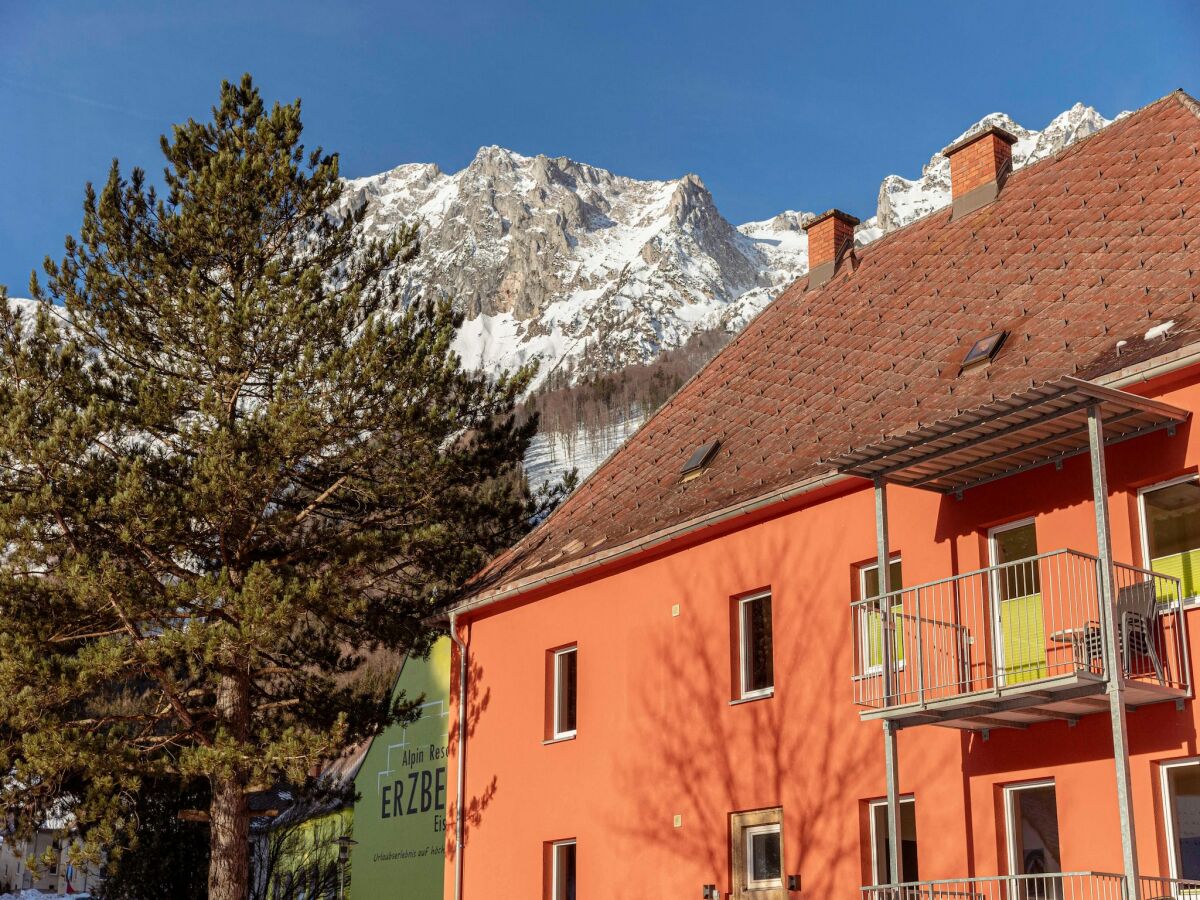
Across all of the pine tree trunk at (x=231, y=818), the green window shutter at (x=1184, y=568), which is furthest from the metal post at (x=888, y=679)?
the pine tree trunk at (x=231, y=818)

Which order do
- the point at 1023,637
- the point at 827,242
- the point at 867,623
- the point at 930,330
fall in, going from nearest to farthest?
the point at 1023,637
the point at 867,623
the point at 930,330
the point at 827,242

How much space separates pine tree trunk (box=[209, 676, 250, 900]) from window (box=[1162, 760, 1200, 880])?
12.9m

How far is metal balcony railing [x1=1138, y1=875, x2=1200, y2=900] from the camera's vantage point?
10336 mm

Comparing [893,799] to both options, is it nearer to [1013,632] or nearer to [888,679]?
[888,679]

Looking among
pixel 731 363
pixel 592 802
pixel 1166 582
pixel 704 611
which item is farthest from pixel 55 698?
pixel 1166 582

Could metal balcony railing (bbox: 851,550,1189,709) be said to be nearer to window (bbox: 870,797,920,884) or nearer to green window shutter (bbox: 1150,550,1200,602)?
green window shutter (bbox: 1150,550,1200,602)

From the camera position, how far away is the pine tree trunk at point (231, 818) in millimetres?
19891

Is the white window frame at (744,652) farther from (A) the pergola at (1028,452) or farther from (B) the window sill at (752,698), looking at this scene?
(A) the pergola at (1028,452)

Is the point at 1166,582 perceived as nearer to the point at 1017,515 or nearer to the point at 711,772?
the point at 1017,515

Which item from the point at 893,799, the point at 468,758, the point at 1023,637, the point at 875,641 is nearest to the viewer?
the point at 893,799

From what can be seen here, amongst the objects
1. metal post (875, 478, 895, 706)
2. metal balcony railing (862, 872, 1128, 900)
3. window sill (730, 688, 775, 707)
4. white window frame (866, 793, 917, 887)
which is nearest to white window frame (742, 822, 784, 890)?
white window frame (866, 793, 917, 887)

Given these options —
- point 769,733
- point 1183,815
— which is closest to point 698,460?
point 769,733

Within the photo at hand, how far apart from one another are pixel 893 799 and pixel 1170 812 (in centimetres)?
215

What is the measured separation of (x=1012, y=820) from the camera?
39.9 ft
